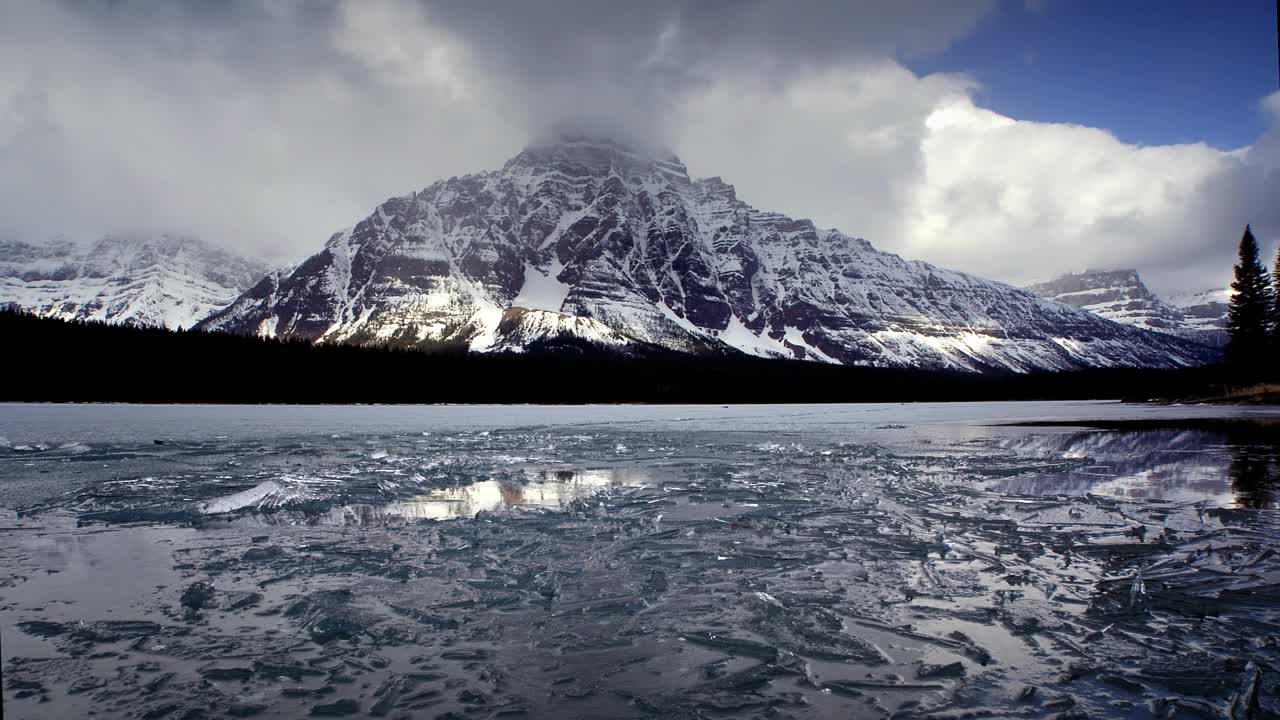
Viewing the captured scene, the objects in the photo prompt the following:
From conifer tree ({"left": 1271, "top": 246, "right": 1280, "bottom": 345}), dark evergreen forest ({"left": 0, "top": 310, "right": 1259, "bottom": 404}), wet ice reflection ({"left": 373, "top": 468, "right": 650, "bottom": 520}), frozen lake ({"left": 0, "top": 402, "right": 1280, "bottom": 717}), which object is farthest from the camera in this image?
dark evergreen forest ({"left": 0, "top": 310, "right": 1259, "bottom": 404})

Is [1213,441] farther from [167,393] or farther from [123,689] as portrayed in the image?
[167,393]

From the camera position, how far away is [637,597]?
7266mm

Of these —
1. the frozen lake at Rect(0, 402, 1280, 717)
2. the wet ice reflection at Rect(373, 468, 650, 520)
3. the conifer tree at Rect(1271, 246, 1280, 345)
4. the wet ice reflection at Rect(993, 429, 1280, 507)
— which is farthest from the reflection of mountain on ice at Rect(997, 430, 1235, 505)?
the conifer tree at Rect(1271, 246, 1280, 345)

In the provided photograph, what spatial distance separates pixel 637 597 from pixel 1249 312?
95564mm

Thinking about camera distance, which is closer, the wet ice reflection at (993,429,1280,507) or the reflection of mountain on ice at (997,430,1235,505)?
the wet ice reflection at (993,429,1280,507)

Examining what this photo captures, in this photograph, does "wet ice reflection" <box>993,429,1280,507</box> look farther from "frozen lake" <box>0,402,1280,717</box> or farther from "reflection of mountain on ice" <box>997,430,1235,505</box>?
"frozen lake" <box>0,402,1280,717</box>

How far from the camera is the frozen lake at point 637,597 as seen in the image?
4996mm

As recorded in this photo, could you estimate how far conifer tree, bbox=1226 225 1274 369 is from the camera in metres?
72.5

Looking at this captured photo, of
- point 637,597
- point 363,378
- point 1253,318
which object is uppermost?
point 1253,318

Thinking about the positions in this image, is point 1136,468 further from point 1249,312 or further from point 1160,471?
point 1249,312

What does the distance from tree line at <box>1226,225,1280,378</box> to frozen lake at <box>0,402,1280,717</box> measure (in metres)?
74.9

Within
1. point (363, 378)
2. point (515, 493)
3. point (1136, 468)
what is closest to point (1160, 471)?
point (1136, 468)

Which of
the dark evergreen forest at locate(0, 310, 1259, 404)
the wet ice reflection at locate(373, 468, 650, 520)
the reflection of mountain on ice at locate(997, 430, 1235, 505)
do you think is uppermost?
the dark evergreen forest at locate(0, 310, 1259, 404)

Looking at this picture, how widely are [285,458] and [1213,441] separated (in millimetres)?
33147
